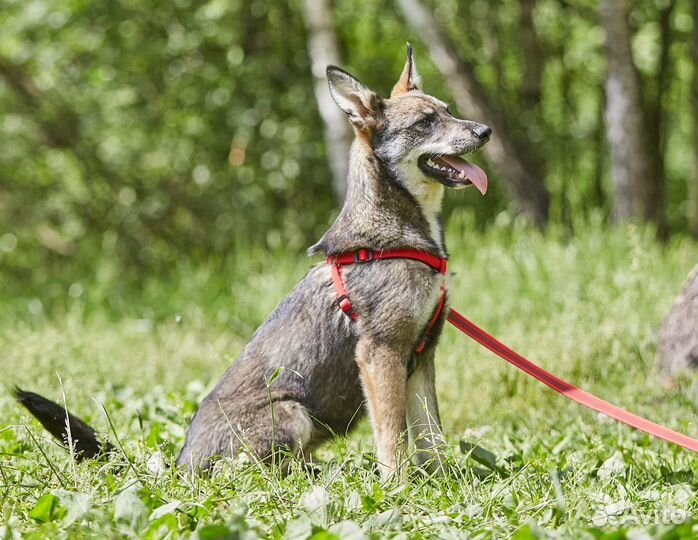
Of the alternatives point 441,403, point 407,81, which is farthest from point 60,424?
point 441,403

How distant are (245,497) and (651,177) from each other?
25.3 ft

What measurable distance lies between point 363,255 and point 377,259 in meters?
0.06

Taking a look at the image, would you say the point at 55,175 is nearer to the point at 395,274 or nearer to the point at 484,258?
the point at 484,258

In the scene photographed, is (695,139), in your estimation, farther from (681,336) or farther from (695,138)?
(681,336)

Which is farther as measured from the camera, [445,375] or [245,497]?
[445,375]

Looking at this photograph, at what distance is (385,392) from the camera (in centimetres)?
379

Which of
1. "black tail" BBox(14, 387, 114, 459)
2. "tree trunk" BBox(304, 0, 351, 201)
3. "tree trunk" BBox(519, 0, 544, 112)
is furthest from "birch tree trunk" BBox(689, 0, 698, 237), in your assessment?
"black tail" BBox(14, 387, 114, 459)

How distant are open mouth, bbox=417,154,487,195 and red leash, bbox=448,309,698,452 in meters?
0.59

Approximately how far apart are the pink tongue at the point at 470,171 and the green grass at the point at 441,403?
0.46m

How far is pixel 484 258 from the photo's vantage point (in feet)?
27.2

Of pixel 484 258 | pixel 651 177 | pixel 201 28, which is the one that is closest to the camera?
pixel 484 258

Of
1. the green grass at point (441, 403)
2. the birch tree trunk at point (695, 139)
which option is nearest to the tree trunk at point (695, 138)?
the birch tree trunk at point (695, 139)

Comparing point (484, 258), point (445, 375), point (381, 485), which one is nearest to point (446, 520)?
point (381, 485)

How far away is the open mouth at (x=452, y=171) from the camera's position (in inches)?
157
